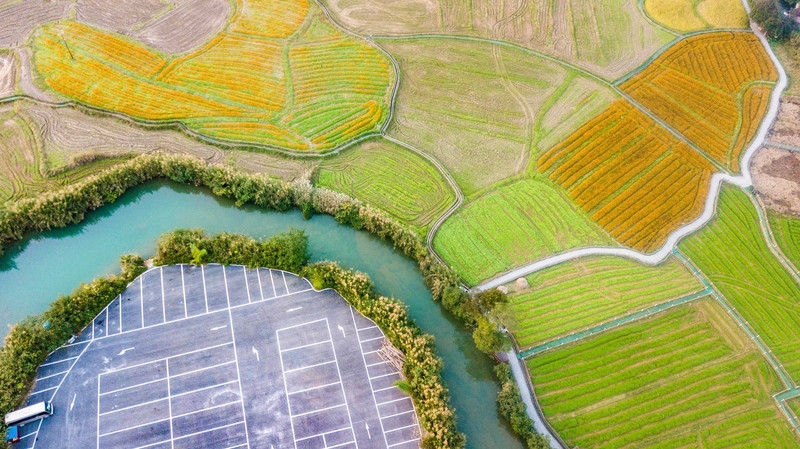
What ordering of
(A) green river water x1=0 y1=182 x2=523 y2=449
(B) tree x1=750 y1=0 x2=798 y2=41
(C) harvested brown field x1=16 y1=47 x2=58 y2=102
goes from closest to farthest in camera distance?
(A) green river water x1=0 y1=182 x2=523 y2=449 → (C) harvested brown field x1=16 y1=47 x2=58 y2=102 → (B) tree x1=750 y1=0 x2=798 y2=41

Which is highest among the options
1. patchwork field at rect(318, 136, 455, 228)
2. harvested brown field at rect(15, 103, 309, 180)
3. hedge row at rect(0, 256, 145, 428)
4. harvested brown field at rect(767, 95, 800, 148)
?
harvested brown field at rect(767, 95, 800, 148)

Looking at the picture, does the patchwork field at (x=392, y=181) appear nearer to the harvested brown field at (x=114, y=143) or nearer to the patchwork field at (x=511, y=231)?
the patchwork field at (x=511, y=231)

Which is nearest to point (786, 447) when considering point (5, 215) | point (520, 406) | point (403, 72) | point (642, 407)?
point (642, 407)

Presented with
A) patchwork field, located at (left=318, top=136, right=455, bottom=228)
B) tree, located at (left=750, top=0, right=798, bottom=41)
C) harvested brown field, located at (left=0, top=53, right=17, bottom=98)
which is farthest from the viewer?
tree, located at (left=750, top=0, right=798, bottom=41)

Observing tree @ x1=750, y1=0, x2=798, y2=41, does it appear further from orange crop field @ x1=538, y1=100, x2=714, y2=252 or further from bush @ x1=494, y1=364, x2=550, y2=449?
bush @ x1=494, y1=364, x2=550, y2=449

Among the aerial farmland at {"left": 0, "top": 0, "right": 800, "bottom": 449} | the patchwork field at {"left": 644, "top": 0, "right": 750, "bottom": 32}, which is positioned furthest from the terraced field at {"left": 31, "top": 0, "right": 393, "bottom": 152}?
the patchwork field at {"left": 644, "top": 0, "right": 750, "bottom": 32}

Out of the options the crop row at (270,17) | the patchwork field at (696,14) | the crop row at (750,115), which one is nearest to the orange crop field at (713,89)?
the crop row at (750,115)

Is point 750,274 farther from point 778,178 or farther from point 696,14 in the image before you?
point 696,14

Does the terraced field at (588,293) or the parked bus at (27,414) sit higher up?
the terraced field at (588,293)
